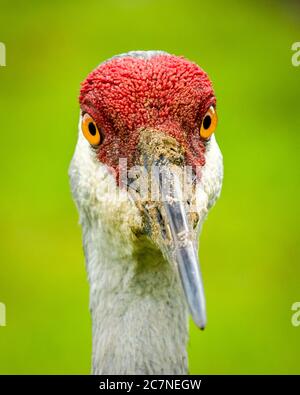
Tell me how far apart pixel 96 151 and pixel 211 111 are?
0.54 metres

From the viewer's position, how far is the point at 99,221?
3.12 meters

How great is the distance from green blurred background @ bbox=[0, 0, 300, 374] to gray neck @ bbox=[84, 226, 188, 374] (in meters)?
2.84

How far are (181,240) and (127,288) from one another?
525 millimetres

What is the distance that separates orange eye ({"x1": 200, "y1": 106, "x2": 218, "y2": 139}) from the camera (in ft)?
10.1

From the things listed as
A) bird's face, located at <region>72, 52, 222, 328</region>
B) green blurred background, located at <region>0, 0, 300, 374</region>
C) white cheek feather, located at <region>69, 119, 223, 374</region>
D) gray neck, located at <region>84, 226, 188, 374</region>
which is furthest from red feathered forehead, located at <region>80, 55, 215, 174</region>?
green blurred background, located at <region>0, 0, 300, 374</region>

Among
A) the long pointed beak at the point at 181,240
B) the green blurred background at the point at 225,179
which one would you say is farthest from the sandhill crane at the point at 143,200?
the green blurred background at the point at 225,179

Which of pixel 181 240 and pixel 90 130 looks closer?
pixel 181 240

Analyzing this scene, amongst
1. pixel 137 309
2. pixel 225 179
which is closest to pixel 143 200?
pixel 137 309

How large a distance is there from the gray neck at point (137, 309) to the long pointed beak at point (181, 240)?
1.12 ft

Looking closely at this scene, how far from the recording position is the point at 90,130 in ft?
10.1

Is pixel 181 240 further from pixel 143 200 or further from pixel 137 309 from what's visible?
pixel 137 309

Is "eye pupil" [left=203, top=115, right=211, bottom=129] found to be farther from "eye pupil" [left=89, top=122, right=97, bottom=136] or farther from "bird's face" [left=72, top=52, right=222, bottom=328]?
"eye pupil" [left=89, top=122, right=97, bottom=136]
